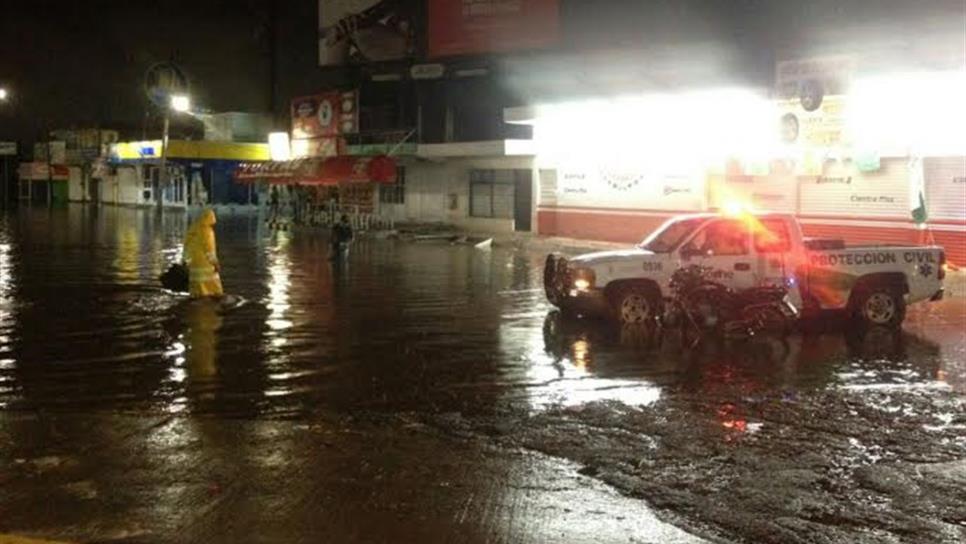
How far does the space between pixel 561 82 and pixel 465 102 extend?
8639 mm

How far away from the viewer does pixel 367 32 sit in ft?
154

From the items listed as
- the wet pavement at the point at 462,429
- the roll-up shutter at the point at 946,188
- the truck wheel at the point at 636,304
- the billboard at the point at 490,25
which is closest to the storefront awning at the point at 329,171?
the billboard at the point at 490,25

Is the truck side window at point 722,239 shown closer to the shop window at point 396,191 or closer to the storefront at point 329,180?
the storefront at point 329,180

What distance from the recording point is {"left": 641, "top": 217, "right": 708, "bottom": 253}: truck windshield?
1469cm

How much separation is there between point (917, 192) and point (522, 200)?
16090 mm

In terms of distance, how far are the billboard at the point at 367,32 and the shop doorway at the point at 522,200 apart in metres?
11.0

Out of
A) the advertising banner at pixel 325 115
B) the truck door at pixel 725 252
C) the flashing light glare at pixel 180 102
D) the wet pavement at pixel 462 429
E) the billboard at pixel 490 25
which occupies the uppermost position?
the billboard at pixel 490 25

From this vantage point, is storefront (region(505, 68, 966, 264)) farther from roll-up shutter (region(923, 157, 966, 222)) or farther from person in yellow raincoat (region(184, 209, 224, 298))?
person in yellow raincoat (region(184, 209, 224, 298))

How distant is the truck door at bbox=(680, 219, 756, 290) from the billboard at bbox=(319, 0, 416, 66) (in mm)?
32411

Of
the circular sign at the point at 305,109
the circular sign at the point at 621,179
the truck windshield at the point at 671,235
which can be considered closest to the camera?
the truck windshield at the point at 671,235

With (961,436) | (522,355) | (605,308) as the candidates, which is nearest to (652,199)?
(605,308)

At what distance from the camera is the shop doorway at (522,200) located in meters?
36.6

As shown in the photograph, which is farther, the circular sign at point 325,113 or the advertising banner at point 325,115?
the circular sign at point 325,113

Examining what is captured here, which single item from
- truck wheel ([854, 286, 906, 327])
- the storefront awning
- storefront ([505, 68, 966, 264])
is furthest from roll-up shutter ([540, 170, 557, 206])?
truck wheel ([854, 286, 906, 327])
